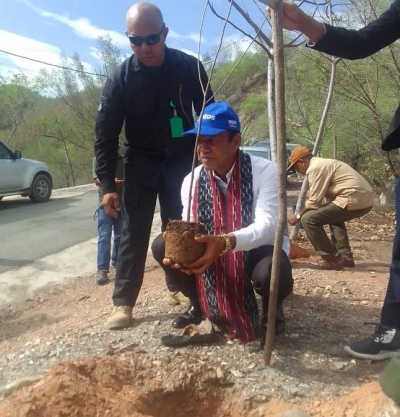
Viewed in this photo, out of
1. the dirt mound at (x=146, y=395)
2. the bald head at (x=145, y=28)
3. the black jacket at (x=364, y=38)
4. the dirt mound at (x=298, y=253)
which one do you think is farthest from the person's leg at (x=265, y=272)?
the dirt mound at (x=298, y=253)

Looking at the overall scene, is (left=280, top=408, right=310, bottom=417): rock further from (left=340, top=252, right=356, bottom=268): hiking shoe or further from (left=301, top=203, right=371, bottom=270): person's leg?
(left=340, top=252, right=356, bottom=268): hiking shoe

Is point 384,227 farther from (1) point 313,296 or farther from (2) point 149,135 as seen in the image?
(2) point 149,135

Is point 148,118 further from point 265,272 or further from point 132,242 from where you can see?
point 265,272

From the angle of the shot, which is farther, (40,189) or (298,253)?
(40,189)

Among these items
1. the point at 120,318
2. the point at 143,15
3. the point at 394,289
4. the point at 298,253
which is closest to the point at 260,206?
the point at 394,289

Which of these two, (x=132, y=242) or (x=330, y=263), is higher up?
(x=132, y=242)

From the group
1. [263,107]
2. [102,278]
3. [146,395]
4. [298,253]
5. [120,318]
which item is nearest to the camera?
[146,395]

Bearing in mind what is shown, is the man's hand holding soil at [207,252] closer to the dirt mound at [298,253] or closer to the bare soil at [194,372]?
the bare soil at [194,372]

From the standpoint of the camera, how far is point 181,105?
3.28 metres

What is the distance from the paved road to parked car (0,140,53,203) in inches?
11.5

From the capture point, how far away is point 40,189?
12594 mm

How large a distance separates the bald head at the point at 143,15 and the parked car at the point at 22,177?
927cm

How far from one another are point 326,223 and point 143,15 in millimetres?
3591

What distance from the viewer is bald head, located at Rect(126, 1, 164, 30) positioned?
3.00 metres
